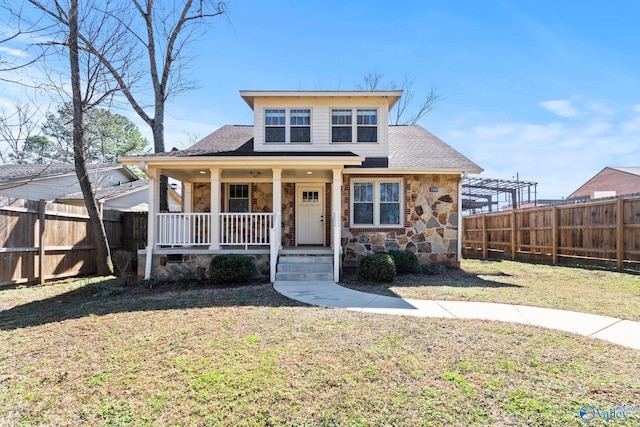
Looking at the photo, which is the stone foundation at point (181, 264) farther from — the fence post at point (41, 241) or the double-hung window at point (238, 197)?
the double-hung window at point (238, 197)

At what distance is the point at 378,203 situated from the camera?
10.9 meters

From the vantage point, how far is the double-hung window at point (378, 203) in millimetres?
10852

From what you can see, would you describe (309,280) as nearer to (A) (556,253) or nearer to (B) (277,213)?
(B) (277,213)

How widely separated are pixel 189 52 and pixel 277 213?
27.3 feet

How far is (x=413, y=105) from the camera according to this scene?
79.7 feet

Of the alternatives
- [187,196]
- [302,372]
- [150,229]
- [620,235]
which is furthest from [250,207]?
[620,235]

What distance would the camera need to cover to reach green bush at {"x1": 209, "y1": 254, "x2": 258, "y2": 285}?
8367 mm

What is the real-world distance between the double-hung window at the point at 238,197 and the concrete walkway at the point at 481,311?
495cm

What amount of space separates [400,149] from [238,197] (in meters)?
5.48

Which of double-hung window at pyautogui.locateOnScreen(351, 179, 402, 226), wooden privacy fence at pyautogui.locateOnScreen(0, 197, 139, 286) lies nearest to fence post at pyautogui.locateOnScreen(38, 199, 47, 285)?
wooden privacy fence at pyautogui.locateOnScreen(0, 197, 139, 286)

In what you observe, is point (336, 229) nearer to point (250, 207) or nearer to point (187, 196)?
point (250, 207)

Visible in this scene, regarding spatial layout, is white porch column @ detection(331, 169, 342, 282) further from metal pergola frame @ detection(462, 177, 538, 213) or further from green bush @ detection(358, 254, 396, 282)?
metal pergola frame @ detection(462, 177, 538, 213)

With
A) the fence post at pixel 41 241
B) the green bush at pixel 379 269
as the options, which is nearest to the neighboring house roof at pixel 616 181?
the green bush at pixel 379 269

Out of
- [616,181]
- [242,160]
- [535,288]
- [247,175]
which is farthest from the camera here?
[616,181]
